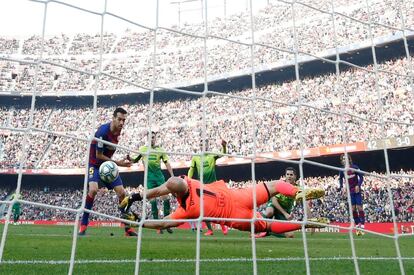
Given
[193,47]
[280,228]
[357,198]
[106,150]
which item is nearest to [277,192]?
[280,228]

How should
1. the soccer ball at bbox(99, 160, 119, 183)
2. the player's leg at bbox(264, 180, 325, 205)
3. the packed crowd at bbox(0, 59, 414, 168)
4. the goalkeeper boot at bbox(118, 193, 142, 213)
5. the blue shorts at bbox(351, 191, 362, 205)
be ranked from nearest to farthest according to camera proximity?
1. the player's leg at bbox(264, 180, 325, 205)
2. the goalkeeper boot at bbox(118, 193, 142, 213)
3. the soccer ball at bbox(99, 160, 119, 183)
4. the blue shorts at bbox(351, 191, 362, 205)
5. the packed crowd at bbox(0, 59, 414, 168)

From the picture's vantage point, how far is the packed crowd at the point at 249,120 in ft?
66.3

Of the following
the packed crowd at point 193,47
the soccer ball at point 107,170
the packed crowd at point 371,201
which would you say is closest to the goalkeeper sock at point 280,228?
the soccer ball at point 107,170

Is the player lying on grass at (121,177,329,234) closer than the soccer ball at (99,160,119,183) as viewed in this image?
Yes

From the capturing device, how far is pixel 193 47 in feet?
104

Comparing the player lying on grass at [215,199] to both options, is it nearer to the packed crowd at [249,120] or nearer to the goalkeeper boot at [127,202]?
the goalkeeper boot at [127,202]

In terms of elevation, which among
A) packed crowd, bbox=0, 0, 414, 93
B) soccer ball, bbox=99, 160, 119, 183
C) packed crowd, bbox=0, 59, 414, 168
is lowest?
soccer ball, bbox=99, 160, 119, 183

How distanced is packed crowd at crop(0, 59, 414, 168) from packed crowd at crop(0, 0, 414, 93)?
5.83ft

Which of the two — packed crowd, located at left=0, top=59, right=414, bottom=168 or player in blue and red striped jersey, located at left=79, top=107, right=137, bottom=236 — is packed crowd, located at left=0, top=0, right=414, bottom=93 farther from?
player in blue and red striped jersey, located at left=79, top=107, right=137, bottom=236

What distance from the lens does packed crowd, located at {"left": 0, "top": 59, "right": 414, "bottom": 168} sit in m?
20.2

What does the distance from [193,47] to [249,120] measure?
9343 millimetres

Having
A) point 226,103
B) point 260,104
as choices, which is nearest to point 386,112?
point 260,104

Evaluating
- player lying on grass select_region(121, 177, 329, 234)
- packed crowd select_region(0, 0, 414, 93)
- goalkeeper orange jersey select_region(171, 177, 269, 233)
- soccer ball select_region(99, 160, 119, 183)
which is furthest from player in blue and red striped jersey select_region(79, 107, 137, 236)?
packed crowd select_region(0, 0, 414, 93)

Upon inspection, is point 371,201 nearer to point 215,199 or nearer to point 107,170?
point 107,170
